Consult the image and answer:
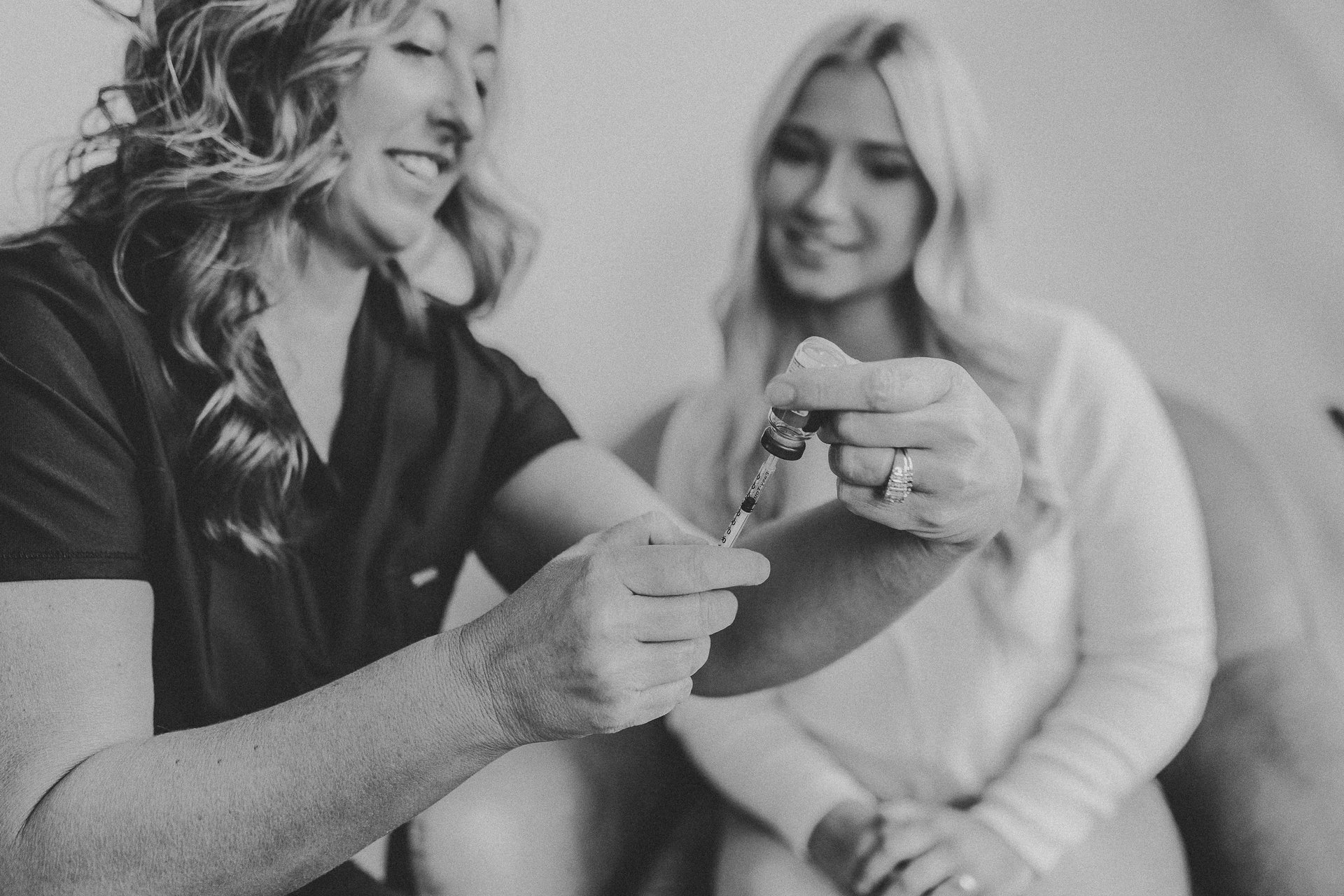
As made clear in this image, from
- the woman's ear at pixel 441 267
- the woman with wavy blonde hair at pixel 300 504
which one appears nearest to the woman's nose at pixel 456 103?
the woman with wavy blonde hair at pixel 300 504

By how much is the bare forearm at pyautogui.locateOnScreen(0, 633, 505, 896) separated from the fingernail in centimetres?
25

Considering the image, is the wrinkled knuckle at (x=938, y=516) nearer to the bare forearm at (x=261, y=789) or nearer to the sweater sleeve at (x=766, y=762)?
the bare forearm at (x=261, y=789)

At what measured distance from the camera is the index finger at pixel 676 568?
26.2 inches

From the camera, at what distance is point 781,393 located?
67cm

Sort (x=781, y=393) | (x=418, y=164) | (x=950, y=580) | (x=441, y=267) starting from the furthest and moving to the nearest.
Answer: (x=441, y=267) < (x=950, y=580) < (x=418, y=164) < (x=781, y=393)

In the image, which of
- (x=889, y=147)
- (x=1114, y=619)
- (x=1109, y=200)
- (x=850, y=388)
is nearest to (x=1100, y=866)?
(x=1114, y=619)

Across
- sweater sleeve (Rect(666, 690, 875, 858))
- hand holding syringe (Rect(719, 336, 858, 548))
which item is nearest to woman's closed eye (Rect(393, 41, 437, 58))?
hand holding syringe (Rect(719, 336, 858, 548))

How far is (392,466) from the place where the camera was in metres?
0.99

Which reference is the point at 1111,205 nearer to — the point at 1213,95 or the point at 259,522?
the point at 1213,95

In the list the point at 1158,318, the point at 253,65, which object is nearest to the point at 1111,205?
the point at 1158,318

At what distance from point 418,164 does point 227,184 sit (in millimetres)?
156

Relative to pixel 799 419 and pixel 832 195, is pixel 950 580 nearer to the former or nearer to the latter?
pixel 832 195

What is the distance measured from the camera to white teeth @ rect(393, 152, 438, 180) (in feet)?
3.09

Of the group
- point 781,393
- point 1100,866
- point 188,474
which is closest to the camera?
point 781,393
